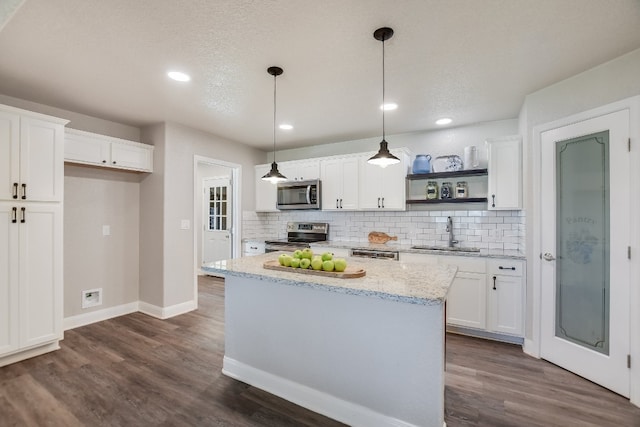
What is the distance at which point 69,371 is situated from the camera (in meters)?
2.52

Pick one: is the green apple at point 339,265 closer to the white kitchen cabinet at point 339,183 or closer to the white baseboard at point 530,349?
the white baseboard at point 530,349

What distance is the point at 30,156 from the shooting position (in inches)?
106

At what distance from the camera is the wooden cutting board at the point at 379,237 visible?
434 centimetres

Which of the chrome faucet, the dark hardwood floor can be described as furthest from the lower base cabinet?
the chrome faucet

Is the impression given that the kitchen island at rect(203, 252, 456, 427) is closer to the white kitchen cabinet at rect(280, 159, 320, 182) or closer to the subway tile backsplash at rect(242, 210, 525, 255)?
the subway tile backsplash at rect(242, 210, 525, 255)

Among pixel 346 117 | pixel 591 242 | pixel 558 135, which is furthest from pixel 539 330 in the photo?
pixel 346 117

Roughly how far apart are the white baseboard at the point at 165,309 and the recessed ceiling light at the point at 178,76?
270 cm

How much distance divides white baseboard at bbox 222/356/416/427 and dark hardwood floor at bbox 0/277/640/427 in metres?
0.05

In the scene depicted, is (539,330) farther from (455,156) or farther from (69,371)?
(69,371)

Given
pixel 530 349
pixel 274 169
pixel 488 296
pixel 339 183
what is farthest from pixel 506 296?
pixel 274 169

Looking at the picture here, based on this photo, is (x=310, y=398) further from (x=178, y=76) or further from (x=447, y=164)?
→ (x=447, y=164)

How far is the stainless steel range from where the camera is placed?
4.66m

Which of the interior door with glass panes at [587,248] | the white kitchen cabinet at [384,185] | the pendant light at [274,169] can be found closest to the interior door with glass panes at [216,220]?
the pendant light at [274,169]

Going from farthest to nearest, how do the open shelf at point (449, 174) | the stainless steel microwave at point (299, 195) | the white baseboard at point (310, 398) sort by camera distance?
the stainless steel microwave at point (299, 195)
the open shelf at point (449, 174)
the white baseboard at point (310, 398)
